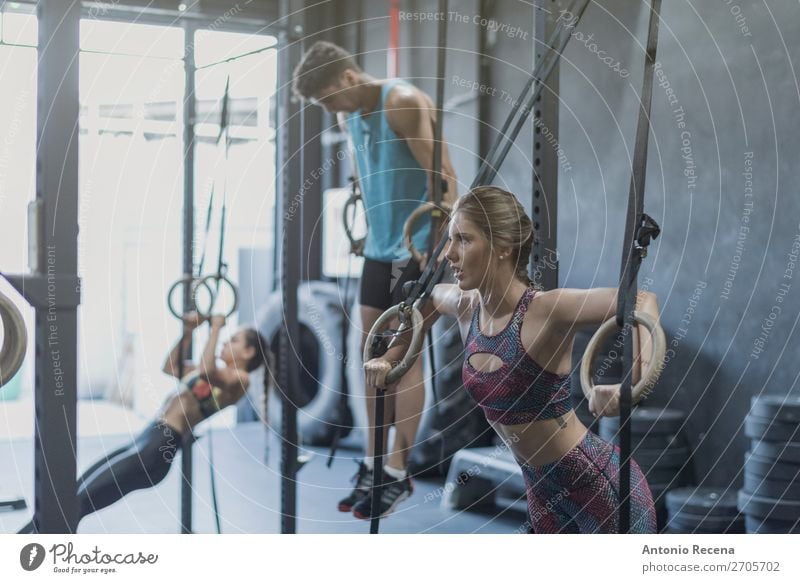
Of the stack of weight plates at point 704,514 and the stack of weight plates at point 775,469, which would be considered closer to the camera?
the stack of weight plates at point 775,469

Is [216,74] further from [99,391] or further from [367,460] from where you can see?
[367,460]

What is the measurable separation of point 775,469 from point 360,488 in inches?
40.2

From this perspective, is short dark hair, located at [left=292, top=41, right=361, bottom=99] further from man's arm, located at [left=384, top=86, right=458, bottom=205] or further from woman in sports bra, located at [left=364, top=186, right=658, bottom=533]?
woman in sports bra, located at [left=364, top=186, right=658, bottom=533]

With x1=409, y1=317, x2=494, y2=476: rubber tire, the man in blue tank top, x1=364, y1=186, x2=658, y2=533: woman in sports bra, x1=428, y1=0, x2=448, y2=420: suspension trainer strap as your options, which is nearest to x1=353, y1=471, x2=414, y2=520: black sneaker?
the man in blue tank top

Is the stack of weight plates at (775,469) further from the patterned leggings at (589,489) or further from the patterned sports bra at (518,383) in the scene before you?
the patterned sports bra at (518,383)

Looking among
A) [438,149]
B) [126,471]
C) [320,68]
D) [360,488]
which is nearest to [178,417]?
[126,471]

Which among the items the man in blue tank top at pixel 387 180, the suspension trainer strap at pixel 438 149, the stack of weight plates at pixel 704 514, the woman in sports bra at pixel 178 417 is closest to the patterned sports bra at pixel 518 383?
the suspension trainer strap at pixel 438 149

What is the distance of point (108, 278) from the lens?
6133 millimetres

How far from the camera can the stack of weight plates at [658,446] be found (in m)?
2.69

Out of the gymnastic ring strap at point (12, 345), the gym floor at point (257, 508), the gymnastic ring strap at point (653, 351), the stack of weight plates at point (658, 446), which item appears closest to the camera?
the gymnastic ring strap at point (653, 351)

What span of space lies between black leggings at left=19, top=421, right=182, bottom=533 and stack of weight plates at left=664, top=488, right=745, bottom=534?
146 centimetres

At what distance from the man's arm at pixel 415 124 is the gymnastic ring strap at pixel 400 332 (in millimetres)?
666
